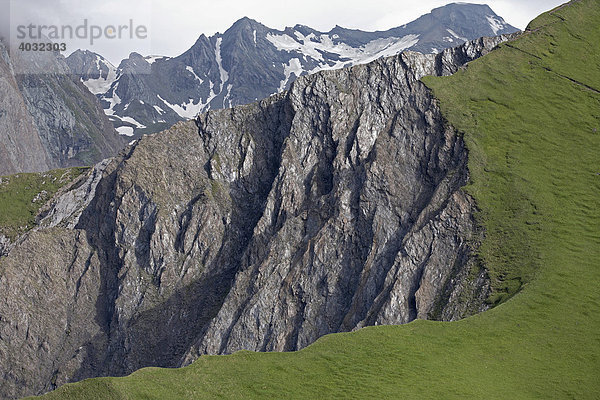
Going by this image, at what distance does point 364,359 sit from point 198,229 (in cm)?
12954

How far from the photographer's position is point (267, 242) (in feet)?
565

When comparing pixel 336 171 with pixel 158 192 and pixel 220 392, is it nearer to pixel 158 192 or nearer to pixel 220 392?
pixel 158 192

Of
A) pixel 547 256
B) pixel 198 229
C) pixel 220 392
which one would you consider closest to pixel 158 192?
pixel 198 229

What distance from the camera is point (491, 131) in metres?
139

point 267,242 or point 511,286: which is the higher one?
point 511,286

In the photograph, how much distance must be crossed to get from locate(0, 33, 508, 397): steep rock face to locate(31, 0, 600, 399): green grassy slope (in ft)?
29.6

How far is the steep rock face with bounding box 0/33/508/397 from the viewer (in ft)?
455

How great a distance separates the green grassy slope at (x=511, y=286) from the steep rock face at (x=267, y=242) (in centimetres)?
903

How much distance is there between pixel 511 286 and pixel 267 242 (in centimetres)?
8755

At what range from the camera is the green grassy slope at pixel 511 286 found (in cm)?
5897

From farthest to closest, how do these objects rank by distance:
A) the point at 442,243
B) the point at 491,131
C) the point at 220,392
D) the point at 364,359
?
the point at 491,131 < the point at 442,243 < the point at 364,359 < the point at 220,392

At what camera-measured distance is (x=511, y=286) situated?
95250mm

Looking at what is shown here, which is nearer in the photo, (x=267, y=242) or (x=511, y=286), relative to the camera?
(x=511, y=286)

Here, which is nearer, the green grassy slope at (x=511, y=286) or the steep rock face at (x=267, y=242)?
the green grassy slope at (x=511, y=286)
